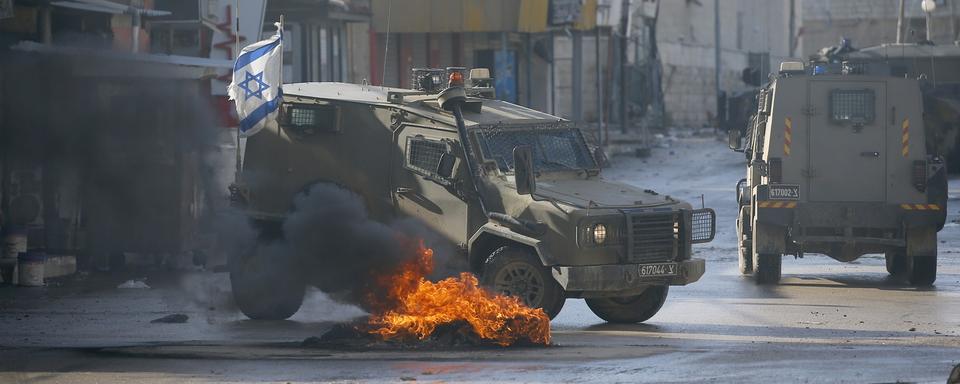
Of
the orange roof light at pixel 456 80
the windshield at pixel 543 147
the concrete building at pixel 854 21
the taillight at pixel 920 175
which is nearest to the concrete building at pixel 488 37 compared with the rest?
the taillight at pixel 920 175

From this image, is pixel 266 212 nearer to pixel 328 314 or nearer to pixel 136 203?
pixel 328 314

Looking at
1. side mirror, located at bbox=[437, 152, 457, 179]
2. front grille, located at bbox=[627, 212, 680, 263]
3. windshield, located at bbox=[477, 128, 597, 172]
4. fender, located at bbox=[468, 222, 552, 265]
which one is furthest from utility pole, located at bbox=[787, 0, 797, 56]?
fender, located at bbox=[468, 222, 552, 265]

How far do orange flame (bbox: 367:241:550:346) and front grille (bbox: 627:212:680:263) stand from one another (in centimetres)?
114

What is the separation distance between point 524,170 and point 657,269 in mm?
1465

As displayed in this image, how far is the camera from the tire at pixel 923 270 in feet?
59.5

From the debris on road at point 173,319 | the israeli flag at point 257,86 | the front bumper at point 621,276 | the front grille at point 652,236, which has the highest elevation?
the israeli flag at point 257,86

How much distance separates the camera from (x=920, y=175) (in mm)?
18188

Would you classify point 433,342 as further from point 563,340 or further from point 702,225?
point 702,225

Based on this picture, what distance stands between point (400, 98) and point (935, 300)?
6009 millimetres

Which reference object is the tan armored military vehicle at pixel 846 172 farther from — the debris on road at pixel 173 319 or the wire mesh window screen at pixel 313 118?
the debris on road at pixel 173 319

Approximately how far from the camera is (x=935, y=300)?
54.4 ft

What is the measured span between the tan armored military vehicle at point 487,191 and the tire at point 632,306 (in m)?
0.01

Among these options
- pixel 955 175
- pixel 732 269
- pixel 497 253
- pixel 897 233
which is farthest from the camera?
pixel 955 175

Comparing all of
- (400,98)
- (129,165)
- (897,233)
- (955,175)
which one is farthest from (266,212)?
(955,175)
